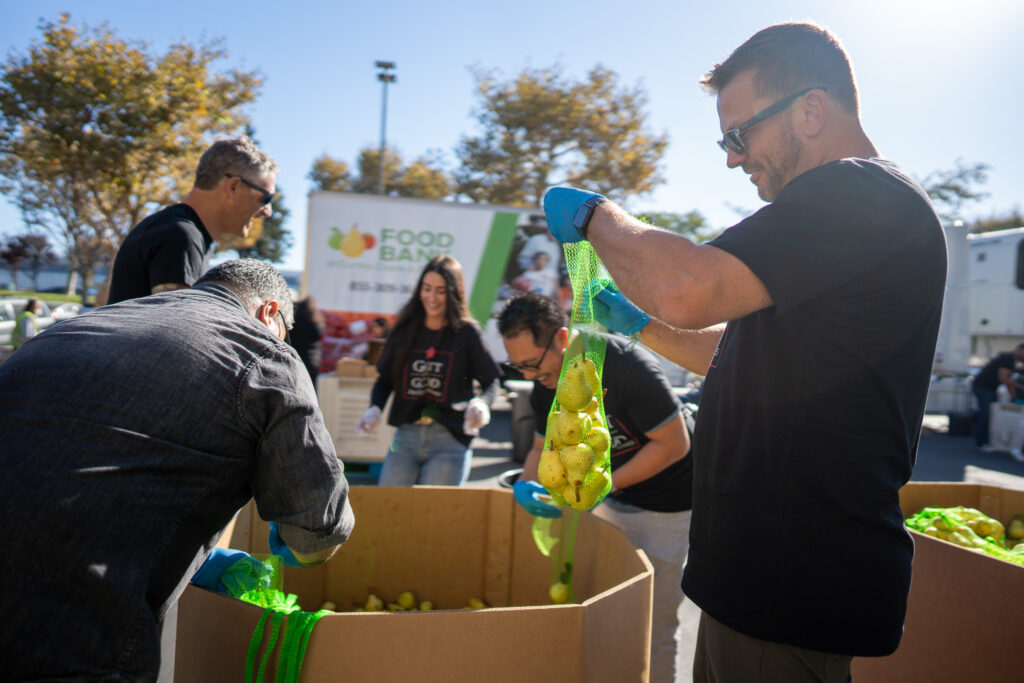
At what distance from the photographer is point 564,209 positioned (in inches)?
57.1

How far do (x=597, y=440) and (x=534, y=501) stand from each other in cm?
77

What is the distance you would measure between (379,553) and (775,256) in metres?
2.10

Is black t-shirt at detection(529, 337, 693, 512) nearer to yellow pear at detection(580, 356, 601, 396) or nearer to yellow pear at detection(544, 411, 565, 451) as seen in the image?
yellow pear at detection(580, 356, 601, 396)

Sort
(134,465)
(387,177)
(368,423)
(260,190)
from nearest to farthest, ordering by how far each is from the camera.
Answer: (134,465) < (260,190) < (368,423) < (387,177)

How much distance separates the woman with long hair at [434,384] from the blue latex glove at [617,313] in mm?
1544

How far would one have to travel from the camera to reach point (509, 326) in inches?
102

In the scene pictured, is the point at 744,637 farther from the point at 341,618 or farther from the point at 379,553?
the point at 379,553

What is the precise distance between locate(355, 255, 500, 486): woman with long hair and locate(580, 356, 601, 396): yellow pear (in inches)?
67.7

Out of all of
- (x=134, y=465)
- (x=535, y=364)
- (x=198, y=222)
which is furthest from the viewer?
(x=198, y=222)

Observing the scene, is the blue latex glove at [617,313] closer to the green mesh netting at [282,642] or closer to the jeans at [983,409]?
the green mesh netting at [282,642]

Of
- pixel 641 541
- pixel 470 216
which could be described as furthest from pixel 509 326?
pixel 470 216

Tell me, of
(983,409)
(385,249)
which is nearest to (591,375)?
(385,249)

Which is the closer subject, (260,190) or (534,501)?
(534,501)

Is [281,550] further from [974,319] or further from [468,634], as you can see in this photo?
[974,319]
